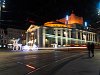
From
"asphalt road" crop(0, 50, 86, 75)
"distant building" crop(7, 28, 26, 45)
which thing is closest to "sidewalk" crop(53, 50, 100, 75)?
"asphalt road" crop(0, 50, 86, 75)

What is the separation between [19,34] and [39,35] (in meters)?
33.5

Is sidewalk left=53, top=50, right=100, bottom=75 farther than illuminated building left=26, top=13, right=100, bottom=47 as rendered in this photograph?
No

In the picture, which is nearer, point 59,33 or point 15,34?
point 59,33

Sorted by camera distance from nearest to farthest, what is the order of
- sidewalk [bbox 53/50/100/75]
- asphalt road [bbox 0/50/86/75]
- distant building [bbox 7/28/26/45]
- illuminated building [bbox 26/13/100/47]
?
sidewalk [bbox 53/50/100/75], asphalt road [bbox 0/50/86/75], illuminated building [bbox 26/13/100/47], distant building [bbox 7/28/26/45]

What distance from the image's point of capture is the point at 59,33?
134m

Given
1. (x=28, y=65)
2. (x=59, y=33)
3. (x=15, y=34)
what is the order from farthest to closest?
(x=15, y=34)
(x=59, y=33)
(x=28, y=65)

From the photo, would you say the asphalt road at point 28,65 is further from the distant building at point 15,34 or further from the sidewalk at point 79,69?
the distant building at point 15,34

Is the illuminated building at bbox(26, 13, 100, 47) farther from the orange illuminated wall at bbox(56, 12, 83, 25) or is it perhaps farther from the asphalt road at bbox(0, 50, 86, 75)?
the asphalt road at bbox(0, 50, 86, 75)

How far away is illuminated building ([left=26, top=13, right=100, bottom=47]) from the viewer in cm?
12512

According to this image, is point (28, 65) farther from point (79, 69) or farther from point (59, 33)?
point (59, 33)

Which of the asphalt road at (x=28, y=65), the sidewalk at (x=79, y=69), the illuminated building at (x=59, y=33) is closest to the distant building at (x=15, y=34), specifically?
the illuminated building at (x=59, y=33)

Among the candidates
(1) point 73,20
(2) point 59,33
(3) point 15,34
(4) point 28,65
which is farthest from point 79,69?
(1) point 73,20

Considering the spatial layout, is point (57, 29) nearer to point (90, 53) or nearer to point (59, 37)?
point (59, 37)

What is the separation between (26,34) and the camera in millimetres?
147125
